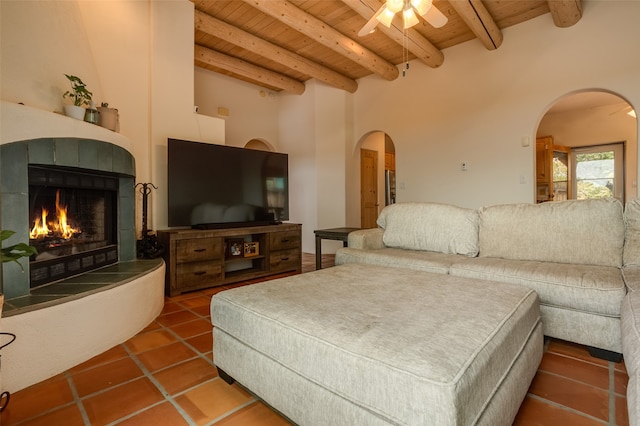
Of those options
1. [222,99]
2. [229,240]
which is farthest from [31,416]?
[222,99]

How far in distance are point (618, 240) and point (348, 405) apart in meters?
2.16

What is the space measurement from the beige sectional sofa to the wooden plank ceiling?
2.10 m

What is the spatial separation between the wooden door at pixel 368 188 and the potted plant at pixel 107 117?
399 cm

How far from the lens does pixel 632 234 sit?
1983mm

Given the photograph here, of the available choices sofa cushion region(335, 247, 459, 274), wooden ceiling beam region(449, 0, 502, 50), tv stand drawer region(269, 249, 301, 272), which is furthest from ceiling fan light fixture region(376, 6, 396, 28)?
tv stand drawer region(269, 249, 301, 272)

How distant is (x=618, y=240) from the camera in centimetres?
199

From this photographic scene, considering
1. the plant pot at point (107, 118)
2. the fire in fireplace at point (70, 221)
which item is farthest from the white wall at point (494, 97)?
the fire in fireplace at point (70, 221)

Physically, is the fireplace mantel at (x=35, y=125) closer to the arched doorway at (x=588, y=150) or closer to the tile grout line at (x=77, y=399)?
the tile grout line at (x=77, y=399)

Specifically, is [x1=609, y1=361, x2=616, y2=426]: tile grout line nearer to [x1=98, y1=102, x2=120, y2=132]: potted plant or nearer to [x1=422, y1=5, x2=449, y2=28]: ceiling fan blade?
[x1=422, y1=5, x2=449, y2=28]: ceiling fan blade

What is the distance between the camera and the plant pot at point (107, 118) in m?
2.41

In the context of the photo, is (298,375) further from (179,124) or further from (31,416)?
(179,124)

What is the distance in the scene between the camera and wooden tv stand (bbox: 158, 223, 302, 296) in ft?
9.59

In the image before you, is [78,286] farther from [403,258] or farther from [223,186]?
[403,258]

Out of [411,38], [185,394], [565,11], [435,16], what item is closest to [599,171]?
[565,11]
